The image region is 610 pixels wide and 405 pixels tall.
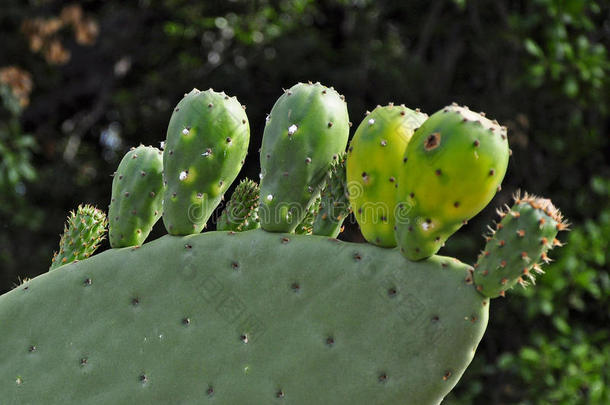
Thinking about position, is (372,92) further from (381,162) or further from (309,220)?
(381,162)

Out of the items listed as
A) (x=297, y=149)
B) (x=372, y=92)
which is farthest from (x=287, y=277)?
(x=372, y=92)

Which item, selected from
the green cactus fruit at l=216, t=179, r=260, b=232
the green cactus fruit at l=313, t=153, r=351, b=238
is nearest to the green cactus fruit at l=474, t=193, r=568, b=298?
the green cactus fruit at l=313, t=153, r=351, b=238

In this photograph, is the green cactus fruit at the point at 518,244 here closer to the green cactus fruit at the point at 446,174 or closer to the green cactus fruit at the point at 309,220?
the green cactus fruit at the point at 446,174

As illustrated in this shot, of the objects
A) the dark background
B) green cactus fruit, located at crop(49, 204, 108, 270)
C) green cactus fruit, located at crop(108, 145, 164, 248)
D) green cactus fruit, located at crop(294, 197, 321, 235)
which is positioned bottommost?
the dark background

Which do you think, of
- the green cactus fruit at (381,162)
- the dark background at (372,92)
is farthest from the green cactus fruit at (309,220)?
the dark background at (372,92)

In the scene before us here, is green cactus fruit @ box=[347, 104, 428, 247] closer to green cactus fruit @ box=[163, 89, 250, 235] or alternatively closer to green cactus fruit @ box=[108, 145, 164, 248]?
green cactus fruit @ box=[163, 89, 250, 235]

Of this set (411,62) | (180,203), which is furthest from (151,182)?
(411,62)

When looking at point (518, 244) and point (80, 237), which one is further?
point (80, 237)
